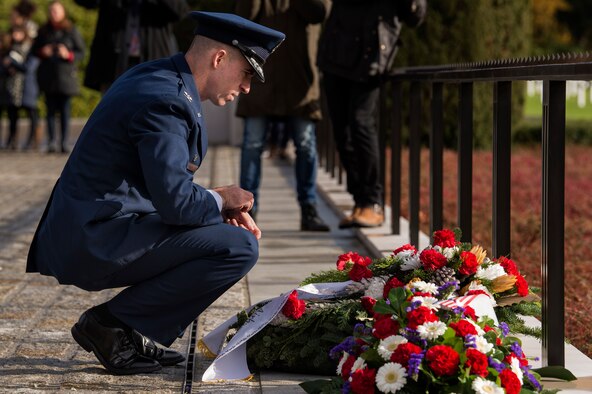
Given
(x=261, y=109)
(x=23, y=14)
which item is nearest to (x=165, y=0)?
(x=261, y=109)

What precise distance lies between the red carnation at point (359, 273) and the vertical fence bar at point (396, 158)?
3129 mm

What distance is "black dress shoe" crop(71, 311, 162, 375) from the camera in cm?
456

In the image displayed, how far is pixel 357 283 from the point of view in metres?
4.71

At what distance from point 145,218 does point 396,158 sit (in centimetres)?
383

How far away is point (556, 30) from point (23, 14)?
36654mm

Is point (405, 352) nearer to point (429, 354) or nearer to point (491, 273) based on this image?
point (429, 354)

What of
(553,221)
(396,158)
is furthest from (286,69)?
(553,221)

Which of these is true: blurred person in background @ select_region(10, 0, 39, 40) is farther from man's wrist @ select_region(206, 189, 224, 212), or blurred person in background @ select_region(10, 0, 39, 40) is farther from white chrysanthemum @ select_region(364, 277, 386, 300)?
white chrysanthemum @ select_region(364, 277, 386, 300)

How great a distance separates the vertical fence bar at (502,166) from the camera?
4.90 meters

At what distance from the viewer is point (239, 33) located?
4.45m

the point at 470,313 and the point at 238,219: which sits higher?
the point at 238,219

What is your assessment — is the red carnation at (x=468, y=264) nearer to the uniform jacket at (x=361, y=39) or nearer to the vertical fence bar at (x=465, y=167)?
the vertical fence bar at (x=465, y=167)

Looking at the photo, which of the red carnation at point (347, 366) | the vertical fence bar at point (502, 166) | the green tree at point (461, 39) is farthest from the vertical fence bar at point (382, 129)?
the green tree at point (461, 39)

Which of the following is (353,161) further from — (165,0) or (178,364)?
(178,364)
